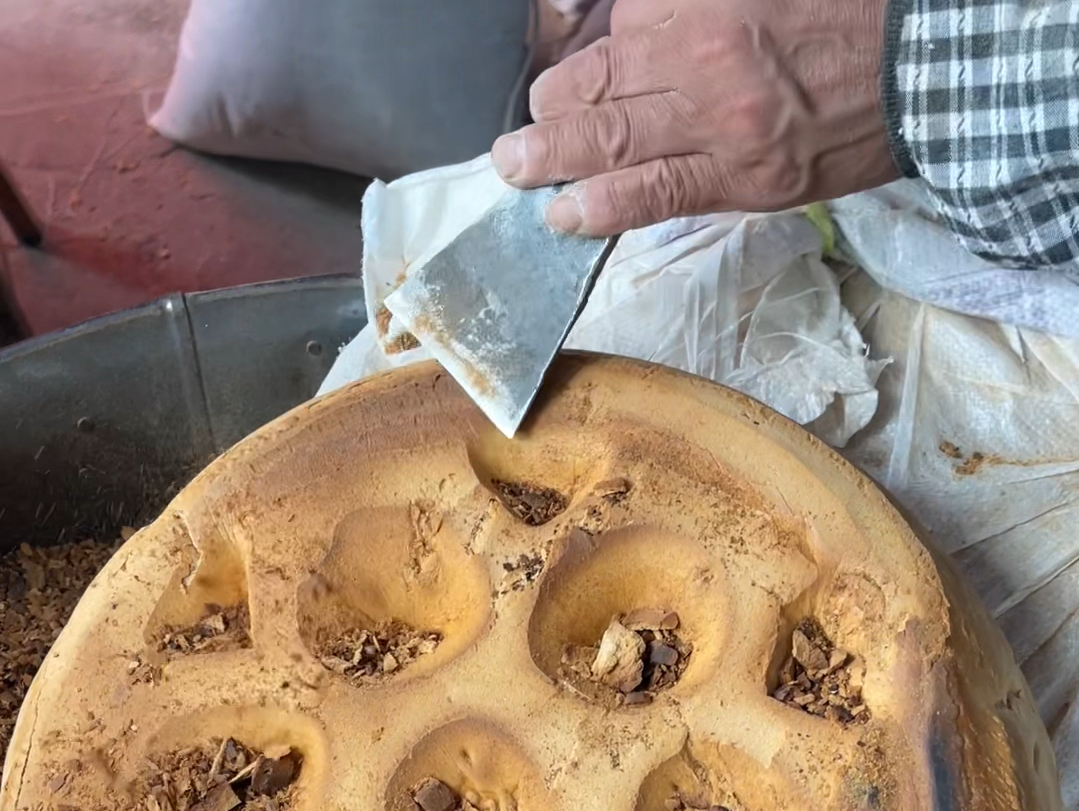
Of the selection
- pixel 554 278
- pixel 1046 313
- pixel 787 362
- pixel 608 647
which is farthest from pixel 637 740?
pixel 1046 313

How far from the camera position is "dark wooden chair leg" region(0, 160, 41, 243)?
1.42 metres

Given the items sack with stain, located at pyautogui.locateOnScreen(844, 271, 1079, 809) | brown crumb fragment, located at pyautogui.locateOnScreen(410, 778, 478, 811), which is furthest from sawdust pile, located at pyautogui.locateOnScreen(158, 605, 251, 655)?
sack with stain, located at pyautogui.locateOnScreen(844, 271, 1079, 809)

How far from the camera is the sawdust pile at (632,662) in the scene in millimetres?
608

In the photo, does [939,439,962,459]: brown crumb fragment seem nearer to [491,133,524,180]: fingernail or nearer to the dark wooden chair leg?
[491,133,524,180]: fingernail

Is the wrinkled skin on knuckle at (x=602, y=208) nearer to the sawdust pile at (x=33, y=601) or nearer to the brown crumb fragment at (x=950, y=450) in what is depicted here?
the brown crumb fragment at (x=950, y=450)

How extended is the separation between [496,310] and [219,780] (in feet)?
1.00

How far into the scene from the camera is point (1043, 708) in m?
0.76

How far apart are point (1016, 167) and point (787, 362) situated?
241 mm

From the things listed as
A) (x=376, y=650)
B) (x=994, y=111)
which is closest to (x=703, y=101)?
(x=994, y=111)

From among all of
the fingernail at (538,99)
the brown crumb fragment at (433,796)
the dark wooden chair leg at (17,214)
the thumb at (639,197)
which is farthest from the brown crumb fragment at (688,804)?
the dark wooden chair leg at (17,214)

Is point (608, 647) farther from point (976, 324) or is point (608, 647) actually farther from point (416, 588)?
point (976, 324)

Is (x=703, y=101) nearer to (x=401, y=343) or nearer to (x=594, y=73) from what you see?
(x=594, y=73)

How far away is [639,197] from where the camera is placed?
70 cm

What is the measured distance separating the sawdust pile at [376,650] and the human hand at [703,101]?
29cm
